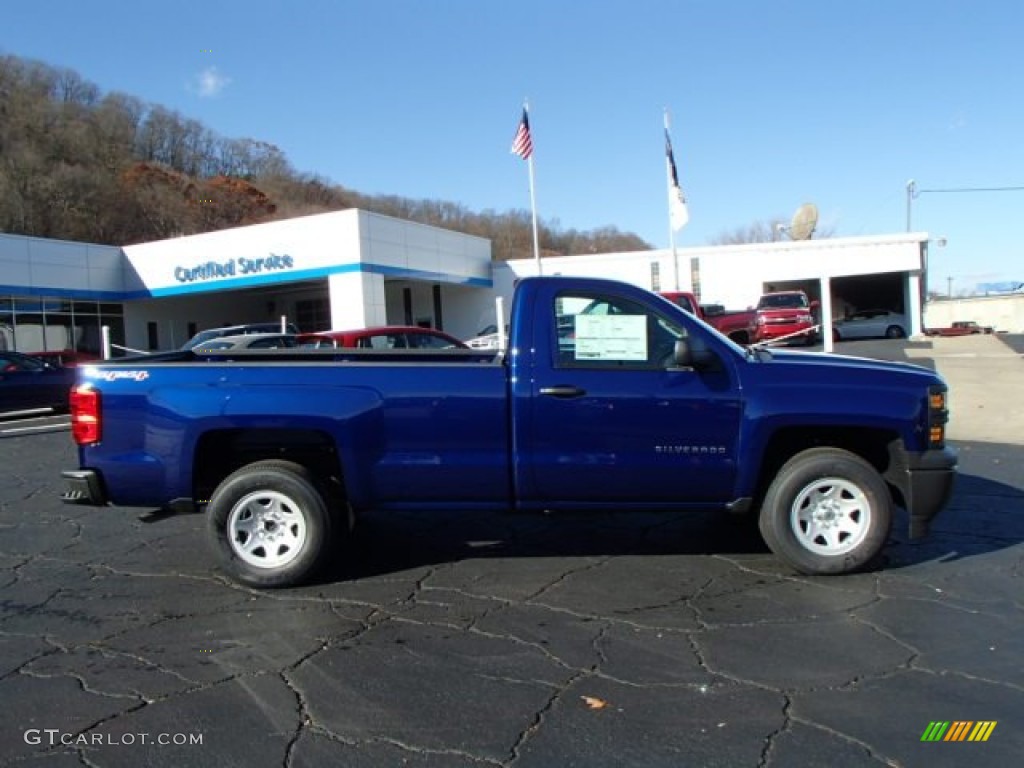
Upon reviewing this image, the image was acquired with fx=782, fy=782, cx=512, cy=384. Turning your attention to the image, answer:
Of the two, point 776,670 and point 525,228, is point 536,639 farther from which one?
point 525,228

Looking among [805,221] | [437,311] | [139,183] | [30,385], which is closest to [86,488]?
[30,385]

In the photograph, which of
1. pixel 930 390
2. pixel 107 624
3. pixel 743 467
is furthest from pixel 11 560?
pixel 930 390

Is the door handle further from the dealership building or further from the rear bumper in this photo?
the dealership building

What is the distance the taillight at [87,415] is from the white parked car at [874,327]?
35.4 meters

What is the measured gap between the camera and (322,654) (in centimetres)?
396

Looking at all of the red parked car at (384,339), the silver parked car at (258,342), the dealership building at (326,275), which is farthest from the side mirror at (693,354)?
the dealership building at (326,275)

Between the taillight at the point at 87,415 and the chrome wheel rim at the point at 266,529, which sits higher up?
the taillight at the point at 87,415

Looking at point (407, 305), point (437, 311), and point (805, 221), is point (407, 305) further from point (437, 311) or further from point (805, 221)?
point (805, 221)

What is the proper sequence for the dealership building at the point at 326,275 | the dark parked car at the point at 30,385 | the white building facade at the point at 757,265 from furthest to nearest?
the white building facade at the point at 757,265 → the dealership building at the point at 326,275 → the dark parked car at the point at 30,385

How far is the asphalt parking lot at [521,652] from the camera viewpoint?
122 inches

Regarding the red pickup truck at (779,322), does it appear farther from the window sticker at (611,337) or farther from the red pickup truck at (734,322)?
the window sticker at (611,337)

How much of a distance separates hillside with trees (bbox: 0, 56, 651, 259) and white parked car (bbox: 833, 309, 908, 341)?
35.5 metres

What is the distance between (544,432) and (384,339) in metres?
8.81

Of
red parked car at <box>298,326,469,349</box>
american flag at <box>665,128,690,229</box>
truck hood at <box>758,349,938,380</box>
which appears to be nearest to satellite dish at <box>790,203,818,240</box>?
american flag at <box>665,128,690,229</box>
